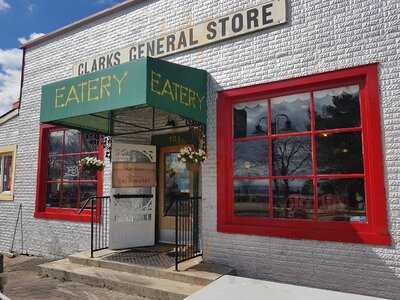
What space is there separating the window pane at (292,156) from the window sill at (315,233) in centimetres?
80

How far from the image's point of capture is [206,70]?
20.5 feet

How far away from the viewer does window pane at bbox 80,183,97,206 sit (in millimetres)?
7832

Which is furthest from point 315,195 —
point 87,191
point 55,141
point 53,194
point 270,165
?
point 55,141

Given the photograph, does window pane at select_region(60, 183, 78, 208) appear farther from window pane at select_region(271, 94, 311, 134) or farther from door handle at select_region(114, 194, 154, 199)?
window pane at select_region(271, 94, 311, 134)

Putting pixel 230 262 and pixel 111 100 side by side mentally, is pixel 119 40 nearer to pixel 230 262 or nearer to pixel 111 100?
pixel 111 100

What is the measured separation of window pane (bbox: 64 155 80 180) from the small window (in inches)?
68.1

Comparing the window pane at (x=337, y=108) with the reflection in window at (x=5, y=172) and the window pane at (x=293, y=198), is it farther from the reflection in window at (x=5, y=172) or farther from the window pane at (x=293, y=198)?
the reflection in window at (x=5, y=172)

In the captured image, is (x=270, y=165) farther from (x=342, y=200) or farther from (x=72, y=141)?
(x=72, y=141)

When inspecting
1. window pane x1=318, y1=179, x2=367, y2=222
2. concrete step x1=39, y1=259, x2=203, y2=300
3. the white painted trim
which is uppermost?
the white painted trim

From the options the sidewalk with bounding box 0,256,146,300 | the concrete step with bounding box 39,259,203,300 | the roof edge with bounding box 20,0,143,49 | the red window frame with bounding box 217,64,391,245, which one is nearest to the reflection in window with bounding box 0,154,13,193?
the roof edge with bounding box 20,0,143,49

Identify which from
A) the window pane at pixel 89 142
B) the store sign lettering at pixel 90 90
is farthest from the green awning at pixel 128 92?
the window pane at pixel 89 142

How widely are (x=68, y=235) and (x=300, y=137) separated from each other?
17.6 feet

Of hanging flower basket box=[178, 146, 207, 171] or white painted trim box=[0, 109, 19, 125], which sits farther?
white painted trim box=[0, 109, 19, 125]

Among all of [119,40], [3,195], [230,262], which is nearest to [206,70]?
[119,40]
